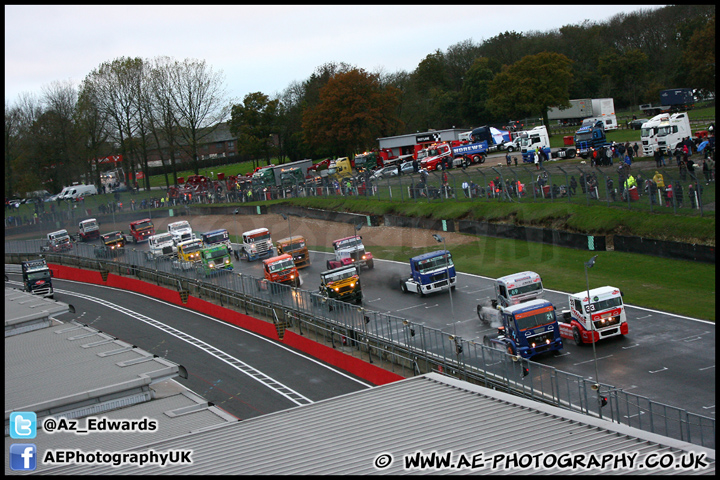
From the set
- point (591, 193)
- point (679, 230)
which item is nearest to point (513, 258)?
point (591, 193)

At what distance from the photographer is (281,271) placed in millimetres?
42000

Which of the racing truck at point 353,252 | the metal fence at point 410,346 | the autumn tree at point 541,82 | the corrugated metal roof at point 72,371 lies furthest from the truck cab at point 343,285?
the autumn tree at point 541,82

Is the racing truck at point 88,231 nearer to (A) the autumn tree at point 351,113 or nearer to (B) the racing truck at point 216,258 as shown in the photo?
(A) the autumn tree at point 351,113

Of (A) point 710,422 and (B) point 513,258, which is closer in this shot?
(A) point 710,422

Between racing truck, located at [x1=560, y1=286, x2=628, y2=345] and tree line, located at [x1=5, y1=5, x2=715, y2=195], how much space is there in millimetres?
59954

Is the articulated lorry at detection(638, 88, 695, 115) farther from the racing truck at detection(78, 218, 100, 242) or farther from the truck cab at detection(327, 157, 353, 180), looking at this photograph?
the racing truck at detection(78, 218, 100, 242)

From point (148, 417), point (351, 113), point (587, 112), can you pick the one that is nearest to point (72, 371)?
point (148, 417)

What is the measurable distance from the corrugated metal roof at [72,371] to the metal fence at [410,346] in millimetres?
9396

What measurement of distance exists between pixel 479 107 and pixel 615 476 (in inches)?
3744

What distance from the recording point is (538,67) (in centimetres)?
8231

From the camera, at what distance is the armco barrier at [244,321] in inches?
1128

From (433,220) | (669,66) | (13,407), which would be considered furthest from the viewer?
(669,66)

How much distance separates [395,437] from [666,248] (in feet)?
86.0

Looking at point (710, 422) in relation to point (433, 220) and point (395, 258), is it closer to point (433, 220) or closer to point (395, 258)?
point (395, 258)
